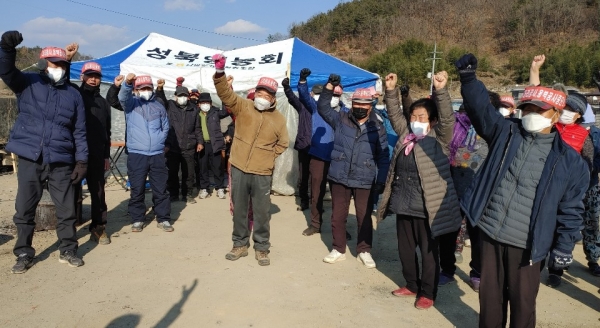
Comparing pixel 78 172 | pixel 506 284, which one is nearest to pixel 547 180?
pixel 506 284

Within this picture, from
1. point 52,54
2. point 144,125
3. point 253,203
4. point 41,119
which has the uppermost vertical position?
point 52,54

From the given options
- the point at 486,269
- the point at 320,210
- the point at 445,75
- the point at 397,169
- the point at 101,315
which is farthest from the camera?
the point at 320,210

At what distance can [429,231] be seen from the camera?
146 inches

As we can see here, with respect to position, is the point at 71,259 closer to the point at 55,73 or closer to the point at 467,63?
the point at 55,73

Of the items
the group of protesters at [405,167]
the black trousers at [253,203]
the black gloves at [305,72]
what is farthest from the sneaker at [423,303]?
the black gloves at [305,72]

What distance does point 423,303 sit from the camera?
3.82 m

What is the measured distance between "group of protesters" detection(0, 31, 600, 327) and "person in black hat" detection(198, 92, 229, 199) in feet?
6.69

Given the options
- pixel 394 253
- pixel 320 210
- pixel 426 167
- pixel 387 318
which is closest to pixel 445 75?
pixel 426 167

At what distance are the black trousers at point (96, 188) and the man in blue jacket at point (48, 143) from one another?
0.74 meters

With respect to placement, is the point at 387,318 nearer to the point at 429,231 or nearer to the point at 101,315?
the point at 429,231

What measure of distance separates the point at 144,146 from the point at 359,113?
9.35 feet

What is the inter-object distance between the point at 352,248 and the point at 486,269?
2.63m

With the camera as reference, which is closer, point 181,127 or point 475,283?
point 475,283

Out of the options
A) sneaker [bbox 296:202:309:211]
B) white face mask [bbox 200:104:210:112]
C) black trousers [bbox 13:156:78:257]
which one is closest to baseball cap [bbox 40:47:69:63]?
black trousers [bbox 13:156:78:257]
